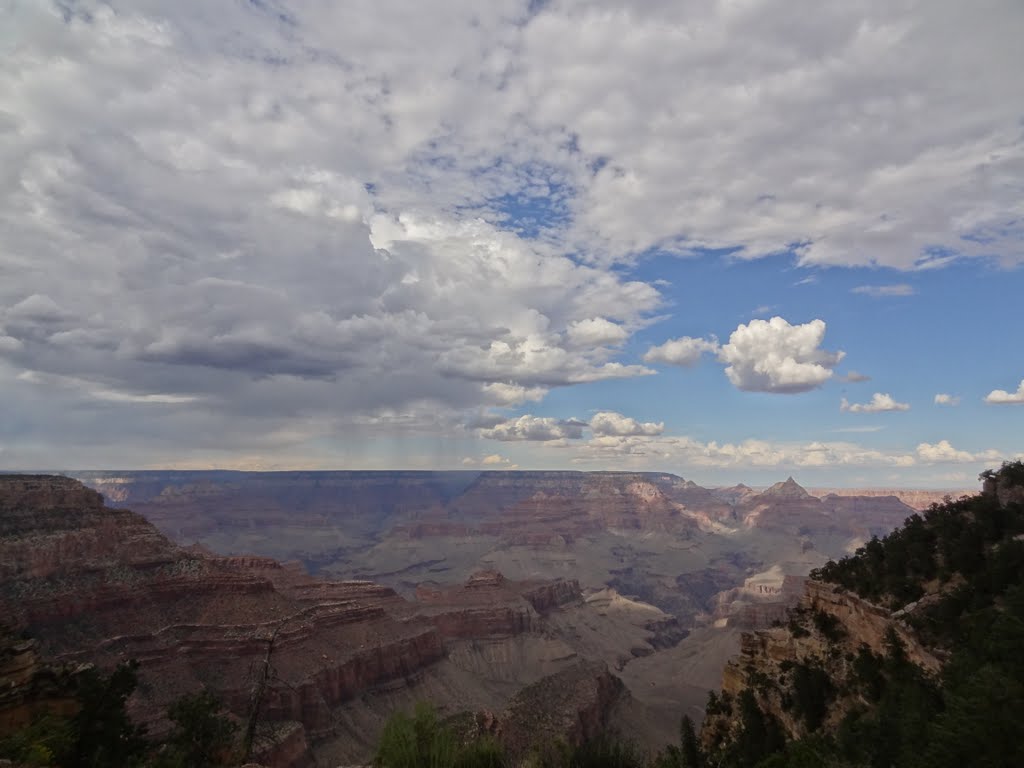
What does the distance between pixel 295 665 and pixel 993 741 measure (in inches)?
3121

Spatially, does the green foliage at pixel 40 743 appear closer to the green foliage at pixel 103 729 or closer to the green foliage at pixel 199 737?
the green foliage at pixel 103 729

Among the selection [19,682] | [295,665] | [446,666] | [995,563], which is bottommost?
[446,666]

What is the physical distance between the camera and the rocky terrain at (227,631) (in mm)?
66562

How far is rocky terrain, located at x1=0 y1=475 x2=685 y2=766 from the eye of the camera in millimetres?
66562

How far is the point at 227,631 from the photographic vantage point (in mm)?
77188

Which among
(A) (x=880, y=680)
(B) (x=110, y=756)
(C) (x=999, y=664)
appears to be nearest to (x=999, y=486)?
(A) (x=880, y=680)

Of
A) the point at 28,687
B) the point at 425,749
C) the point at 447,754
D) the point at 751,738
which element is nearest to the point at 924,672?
the point at 751,738

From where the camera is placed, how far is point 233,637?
250 feet

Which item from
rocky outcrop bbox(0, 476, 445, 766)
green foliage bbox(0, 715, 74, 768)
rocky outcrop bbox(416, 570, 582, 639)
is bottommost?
rocky outcrop bbox(416, 570, 582, 639)

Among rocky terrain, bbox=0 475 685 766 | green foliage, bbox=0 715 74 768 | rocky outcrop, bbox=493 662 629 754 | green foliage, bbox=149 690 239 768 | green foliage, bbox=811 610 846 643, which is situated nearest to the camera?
green foliage, bbox=0 715 74 768

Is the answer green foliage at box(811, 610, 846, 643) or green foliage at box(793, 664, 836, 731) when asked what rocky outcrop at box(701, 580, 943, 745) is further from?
green foliage at box(793, 664, 836, 731)

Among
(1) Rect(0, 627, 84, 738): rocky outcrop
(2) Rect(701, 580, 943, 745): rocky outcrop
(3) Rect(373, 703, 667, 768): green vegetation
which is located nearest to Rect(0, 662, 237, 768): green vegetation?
(1) Rect(0, 627, 84, 738): rocky outcrop

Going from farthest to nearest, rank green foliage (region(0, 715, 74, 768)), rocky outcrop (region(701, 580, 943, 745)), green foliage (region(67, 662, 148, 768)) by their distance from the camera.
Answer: rocky outcrop (region(701, 580, 943, 745)), green foliage (region(67, 662, 148, 768)), green foliage (region(0, 715, 74, 768))

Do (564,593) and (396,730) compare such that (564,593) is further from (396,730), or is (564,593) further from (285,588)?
(396,730)
